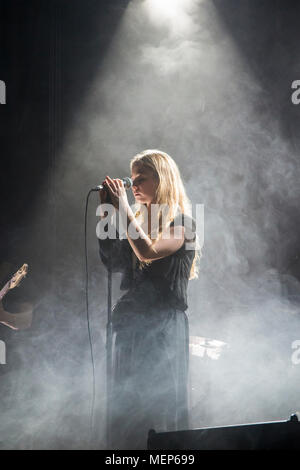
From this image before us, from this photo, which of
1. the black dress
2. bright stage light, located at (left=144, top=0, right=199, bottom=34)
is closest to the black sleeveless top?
the black dress

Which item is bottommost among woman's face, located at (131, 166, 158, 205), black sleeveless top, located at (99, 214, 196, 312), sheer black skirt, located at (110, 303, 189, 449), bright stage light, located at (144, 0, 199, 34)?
sheer black skirt, located at (110, 303, 189, 449)

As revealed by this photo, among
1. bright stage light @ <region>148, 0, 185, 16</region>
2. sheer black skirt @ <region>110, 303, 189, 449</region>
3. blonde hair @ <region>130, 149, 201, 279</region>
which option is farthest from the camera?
bright stage light @ <region>148, 0, 185, 16</region>

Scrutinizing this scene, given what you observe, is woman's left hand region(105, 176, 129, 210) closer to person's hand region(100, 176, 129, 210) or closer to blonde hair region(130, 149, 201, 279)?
person's hand region(100, 176, 129, 210)

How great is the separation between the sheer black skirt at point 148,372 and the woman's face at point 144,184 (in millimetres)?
Result: 528

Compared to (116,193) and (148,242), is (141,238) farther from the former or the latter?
(116,193)

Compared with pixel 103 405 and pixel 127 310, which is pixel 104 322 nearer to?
pixel 103 405

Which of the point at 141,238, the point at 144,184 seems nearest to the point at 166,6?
the point at 144,184

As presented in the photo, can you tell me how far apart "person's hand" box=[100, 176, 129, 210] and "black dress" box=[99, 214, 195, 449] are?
0.25m

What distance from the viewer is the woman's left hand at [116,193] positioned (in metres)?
1.76

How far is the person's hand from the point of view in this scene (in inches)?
69.4

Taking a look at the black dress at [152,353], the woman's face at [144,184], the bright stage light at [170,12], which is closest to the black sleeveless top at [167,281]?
the black dress at [152,353]

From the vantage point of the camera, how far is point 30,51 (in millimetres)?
2572
